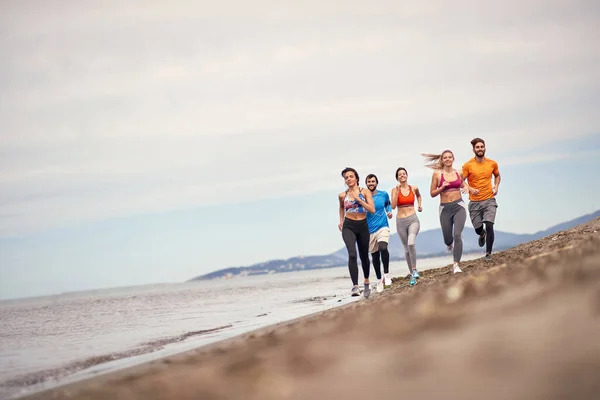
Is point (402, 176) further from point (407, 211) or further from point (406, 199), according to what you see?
point (407, 211)

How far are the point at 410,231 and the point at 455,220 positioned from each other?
5.26 ft

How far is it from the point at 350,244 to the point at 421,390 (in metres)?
8.83

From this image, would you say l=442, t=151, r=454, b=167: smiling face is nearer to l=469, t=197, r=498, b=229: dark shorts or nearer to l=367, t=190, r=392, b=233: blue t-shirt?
l=469, t=197, r=498, b=229: dark shorts

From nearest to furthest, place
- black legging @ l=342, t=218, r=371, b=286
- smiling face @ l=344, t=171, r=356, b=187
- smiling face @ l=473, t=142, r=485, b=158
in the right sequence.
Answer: smiling face @ l=344, t=171, r=356, b=187, black legging @ l=342, t=218, r=371, b=286, smiling face @ l=473, t=142, r=485, b=158

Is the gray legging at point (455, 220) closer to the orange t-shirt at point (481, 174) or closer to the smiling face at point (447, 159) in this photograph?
the smiling face at point (447, 159)

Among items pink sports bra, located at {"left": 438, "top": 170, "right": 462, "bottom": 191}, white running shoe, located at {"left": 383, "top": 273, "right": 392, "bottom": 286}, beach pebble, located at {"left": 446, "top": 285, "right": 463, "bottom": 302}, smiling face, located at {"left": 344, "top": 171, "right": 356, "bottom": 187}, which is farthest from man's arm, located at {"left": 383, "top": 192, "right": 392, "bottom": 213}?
A: beach pebble, located at {"left": 446, "top": 285, "right": 463, "bottom": 302}

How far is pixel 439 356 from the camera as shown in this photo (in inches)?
141

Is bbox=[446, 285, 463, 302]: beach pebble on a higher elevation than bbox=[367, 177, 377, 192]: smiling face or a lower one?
lower

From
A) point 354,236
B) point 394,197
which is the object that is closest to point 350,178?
point 354,236

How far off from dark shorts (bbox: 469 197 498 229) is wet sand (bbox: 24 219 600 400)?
7350mm

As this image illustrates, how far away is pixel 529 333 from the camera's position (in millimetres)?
3637

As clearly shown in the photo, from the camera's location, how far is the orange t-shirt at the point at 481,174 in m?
12.8

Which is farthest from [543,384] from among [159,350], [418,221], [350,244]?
[418,221]

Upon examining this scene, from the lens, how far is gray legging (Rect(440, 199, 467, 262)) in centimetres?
1193
